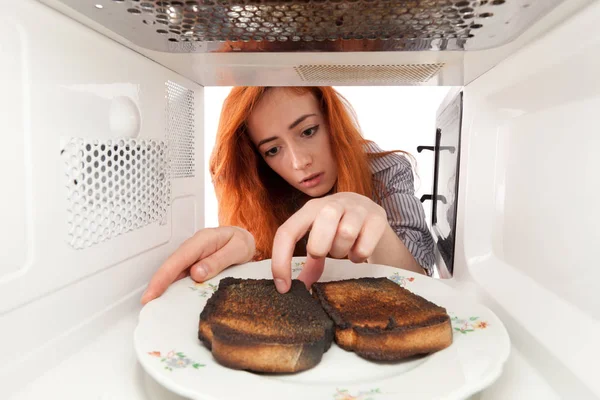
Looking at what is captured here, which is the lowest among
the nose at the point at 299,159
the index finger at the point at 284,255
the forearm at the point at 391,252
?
the forearm at the point at 391,252

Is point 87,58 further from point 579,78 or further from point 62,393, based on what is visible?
point 579,78

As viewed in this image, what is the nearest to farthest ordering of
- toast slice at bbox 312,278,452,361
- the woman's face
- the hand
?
toast slice at bbox 312,278,452,361
the hand
the woman's face

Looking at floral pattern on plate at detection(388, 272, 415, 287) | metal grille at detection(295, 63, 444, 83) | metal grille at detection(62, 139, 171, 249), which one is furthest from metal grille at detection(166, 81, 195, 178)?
floral pattern on plate at detection(388, 272, 415, 287)

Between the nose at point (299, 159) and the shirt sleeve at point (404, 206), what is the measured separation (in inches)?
15.0

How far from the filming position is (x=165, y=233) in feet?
2.69

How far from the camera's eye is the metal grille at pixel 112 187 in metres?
0.55

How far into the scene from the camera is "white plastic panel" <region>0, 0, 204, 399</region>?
17.7 inches

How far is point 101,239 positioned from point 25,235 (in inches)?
5.4

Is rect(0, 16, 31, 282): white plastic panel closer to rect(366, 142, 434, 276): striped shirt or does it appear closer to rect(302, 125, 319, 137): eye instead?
rect(302, 125, 319, 137): eye

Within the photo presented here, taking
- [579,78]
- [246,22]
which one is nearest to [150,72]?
[246,22]

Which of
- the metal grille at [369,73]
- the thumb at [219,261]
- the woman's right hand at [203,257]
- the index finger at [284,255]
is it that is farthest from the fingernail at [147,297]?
the metal grille at [369,73]

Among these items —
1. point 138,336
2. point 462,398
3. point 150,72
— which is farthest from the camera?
point 150,72

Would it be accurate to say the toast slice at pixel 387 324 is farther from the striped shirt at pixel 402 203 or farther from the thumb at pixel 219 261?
the striped shirt at pixel 402 203

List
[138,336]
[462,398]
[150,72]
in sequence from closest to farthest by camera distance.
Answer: [462,398]
[138,336]
[150,72]
